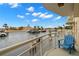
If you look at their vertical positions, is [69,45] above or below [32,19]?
below

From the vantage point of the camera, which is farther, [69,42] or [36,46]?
[69,42]

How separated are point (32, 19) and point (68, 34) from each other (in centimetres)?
80

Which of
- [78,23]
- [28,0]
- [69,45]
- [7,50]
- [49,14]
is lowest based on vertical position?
[69,45]

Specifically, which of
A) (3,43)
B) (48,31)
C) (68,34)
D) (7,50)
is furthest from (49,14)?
(7,50)

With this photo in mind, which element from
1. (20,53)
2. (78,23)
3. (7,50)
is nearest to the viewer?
(7,50)

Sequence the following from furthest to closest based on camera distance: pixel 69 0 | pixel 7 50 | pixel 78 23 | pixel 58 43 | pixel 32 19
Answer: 1. pixel 58 43
2. pixel 78 23
3. pixel 32 19
4. pixel 69 0
5. pixel 7 50

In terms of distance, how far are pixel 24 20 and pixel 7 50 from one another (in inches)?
47.8

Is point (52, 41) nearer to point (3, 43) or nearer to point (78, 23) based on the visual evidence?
point (78, 23)

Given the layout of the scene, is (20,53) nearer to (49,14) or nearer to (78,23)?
(49,14)

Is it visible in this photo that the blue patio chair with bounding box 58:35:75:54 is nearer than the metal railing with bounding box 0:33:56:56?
No

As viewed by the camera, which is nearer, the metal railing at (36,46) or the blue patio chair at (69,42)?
the metal railing at (36,46)

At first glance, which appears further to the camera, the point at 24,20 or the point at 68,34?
the point at 68,34

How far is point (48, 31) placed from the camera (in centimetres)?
256

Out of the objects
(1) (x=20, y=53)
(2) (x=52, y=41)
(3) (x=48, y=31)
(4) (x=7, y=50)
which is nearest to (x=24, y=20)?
(3) (x=48, y=31)
